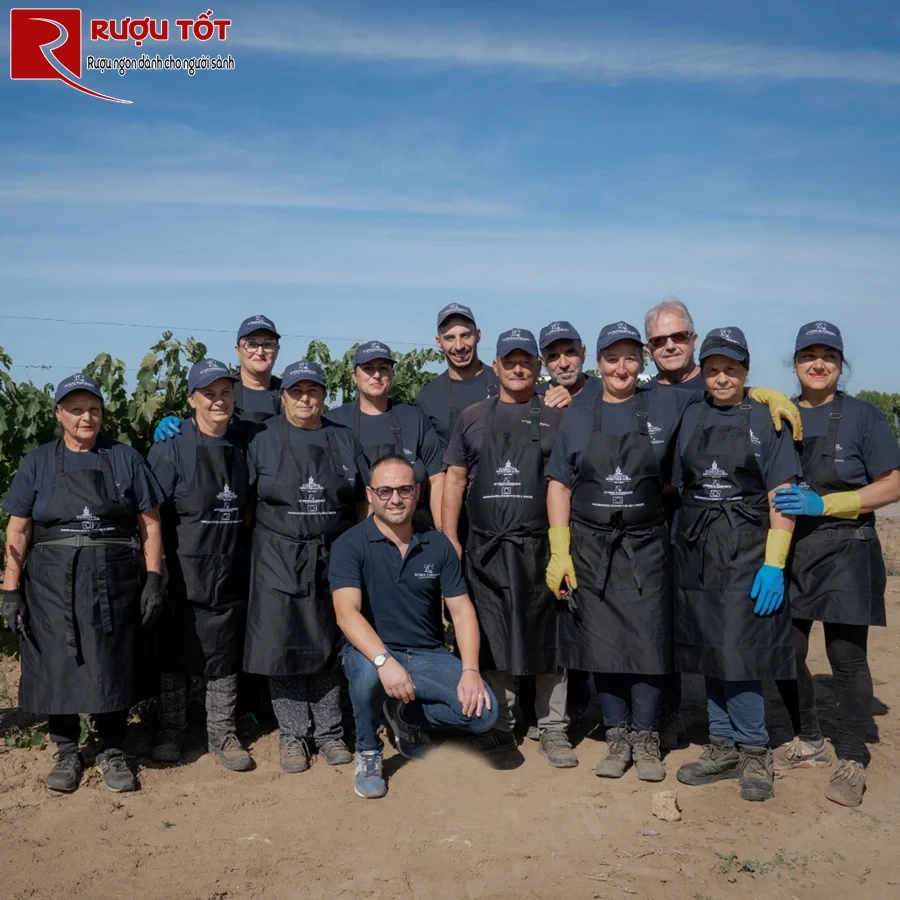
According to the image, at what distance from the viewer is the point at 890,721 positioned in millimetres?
5930

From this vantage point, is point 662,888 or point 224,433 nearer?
point 662,888

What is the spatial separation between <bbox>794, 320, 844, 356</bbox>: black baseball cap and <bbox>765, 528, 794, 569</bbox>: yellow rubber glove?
92 centimetres

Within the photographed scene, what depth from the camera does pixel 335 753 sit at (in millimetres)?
5238

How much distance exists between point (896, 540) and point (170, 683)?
33.2ft

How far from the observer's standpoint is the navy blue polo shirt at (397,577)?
195 inches

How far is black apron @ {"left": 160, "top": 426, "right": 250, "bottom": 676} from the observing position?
5.15 metres

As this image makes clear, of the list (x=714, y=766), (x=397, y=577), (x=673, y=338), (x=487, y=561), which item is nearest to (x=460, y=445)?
(x=487, y=561)

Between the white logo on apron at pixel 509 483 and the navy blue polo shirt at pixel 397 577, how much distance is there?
40 cm

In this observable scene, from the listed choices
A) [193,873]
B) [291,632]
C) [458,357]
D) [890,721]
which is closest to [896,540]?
[890,721]

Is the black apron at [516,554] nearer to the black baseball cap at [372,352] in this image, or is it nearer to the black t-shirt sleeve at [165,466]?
the black baseball cap at [372,352]

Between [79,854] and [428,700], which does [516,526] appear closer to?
[428,700]

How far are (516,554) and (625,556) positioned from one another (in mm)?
585

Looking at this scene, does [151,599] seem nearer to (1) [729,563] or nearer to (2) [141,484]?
(2) [141,484]

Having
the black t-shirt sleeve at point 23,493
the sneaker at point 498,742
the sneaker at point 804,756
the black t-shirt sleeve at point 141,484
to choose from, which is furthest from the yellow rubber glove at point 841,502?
the black t-shirt sleeve at point 23,493
